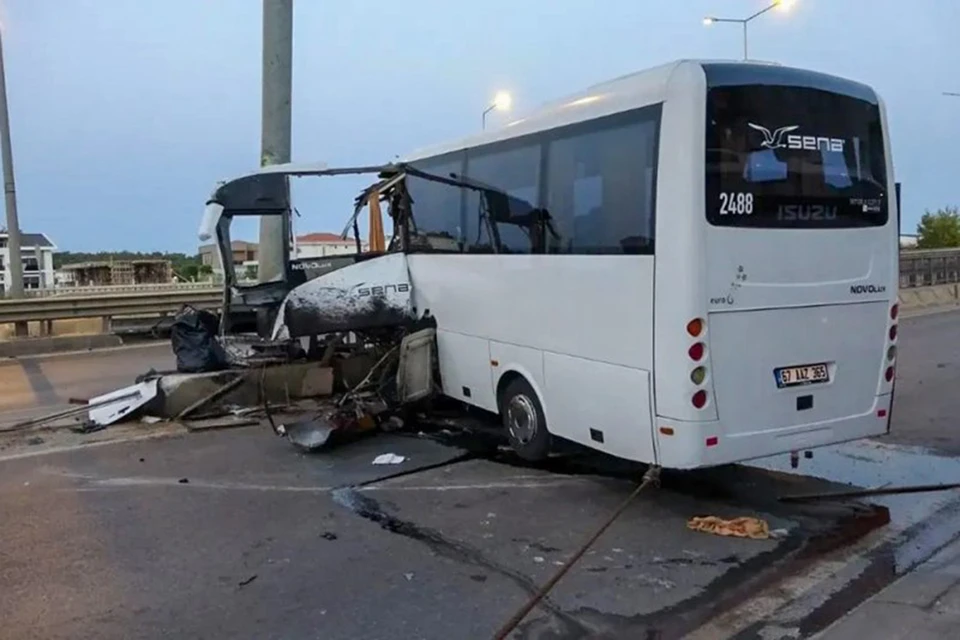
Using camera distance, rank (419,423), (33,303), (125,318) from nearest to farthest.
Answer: (419,423)
(33,303)
(125,318)

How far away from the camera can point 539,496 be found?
679cm

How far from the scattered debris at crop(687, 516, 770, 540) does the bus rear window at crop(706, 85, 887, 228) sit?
209 cm

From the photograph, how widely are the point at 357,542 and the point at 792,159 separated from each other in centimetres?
414

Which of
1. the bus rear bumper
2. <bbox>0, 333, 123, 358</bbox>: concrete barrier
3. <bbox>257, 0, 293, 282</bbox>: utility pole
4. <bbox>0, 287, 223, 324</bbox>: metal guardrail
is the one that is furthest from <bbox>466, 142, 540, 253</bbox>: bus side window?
<bbox>0, 333, 123, 358</bbox>: concrete barrier

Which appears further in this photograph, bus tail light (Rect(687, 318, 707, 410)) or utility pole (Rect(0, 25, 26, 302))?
utility pole (Rect(0, 25, 26, 302))

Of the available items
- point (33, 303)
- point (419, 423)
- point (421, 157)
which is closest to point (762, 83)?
point (421, 157)

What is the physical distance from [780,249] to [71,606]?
5115mm

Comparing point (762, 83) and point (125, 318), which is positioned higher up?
point (762, 83)

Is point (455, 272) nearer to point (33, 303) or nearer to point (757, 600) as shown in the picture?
point (757, 600)

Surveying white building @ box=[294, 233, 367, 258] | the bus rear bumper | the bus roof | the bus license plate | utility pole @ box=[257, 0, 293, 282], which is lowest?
the bus rear bumper

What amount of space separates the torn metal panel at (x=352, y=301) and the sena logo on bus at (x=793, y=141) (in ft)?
15.9

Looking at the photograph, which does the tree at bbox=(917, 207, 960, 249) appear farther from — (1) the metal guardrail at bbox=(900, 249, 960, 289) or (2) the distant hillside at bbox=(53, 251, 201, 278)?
(2) the distant hillside at bbox=(53, 251, 201, 278)

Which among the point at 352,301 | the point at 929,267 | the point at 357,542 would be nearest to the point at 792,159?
the point at 357,542

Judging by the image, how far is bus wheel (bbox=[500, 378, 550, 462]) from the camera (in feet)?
24.5
